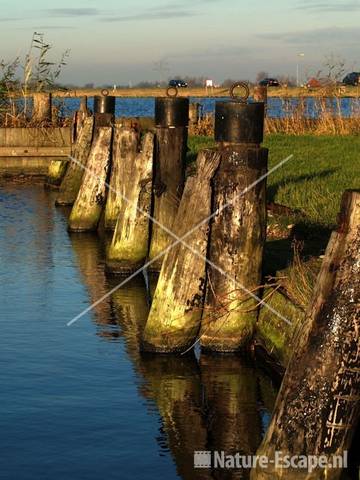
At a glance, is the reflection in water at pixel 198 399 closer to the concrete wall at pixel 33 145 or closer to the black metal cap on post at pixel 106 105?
the black metal cap on post at pixel 106 105

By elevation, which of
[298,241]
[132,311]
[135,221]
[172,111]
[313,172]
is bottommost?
[132,311]

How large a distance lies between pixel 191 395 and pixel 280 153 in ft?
42.0

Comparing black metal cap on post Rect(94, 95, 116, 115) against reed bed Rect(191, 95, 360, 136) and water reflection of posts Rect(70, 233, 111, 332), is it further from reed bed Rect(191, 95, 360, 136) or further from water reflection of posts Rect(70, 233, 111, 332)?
reed bed Rect(191, 95, 360, 136)

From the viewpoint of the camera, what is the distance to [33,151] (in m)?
27.8

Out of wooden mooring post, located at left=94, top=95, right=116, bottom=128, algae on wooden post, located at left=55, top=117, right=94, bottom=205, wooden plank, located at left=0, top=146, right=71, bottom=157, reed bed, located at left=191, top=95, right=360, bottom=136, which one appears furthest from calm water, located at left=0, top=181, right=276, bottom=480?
reed bed, located at left=191, top=95, right=360, bottom=136

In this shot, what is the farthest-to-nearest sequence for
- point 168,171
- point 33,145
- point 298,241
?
point 33,145, point 168,171, point 298,241

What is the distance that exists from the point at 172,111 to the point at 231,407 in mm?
4926

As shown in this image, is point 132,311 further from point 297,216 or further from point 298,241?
point 297,216

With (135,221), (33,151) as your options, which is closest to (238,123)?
(135,221)

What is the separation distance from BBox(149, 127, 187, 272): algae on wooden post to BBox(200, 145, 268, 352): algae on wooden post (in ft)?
10.8

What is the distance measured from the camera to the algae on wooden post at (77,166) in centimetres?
1969

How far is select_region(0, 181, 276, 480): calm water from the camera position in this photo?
723cm

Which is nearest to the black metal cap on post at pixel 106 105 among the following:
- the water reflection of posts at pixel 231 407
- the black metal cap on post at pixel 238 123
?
the black metal cap on post at pixel 238 123

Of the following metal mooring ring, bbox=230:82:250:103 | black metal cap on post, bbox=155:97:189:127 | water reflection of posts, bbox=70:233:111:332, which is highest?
metal mooring ring, bbox=230:82:250:103
